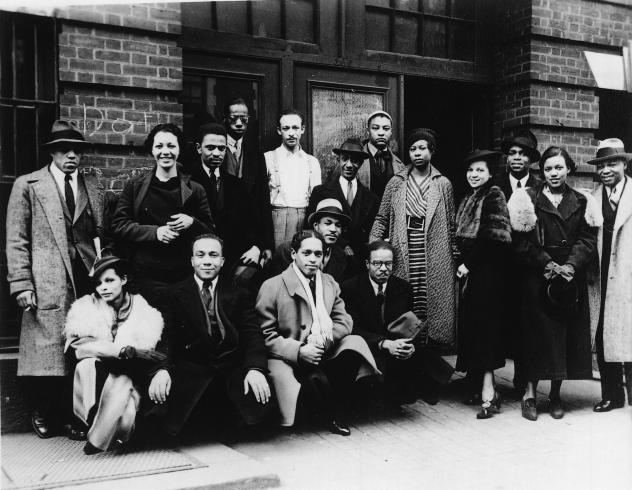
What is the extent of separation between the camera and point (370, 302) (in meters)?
4.88

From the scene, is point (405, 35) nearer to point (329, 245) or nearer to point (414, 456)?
point (329, 245)

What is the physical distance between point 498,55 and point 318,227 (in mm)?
3479

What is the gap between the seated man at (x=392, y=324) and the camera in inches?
189

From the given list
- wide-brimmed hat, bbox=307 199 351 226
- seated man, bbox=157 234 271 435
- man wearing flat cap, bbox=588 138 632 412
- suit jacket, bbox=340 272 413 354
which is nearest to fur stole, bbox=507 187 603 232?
man wearing flat cap, bbox=588 138 632 412

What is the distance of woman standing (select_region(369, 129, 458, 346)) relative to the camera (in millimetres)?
5277

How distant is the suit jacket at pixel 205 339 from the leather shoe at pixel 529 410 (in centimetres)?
208

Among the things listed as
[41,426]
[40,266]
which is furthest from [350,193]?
[41,426]

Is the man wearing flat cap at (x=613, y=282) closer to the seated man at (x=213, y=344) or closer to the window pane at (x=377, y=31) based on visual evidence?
the window pane at (x=377, y=31)

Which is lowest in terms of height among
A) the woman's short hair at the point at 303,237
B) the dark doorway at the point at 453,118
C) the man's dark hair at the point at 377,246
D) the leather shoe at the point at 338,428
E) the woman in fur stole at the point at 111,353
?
the leather shoe at the point at 338,428

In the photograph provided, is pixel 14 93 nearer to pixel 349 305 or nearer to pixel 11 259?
pixel 11 259

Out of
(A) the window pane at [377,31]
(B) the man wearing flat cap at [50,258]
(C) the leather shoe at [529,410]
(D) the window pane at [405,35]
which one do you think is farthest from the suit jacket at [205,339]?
(D) the window pane at [405,35]

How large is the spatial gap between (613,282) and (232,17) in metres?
3.86

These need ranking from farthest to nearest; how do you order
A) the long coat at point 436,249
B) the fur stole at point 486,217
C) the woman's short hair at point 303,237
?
the long coat at point 436,249
the fur stole at point 486,217
the woman's short hair at point 303,237

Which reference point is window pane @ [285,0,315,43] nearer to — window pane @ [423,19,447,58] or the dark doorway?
window pane @ [423,19,447,58]
